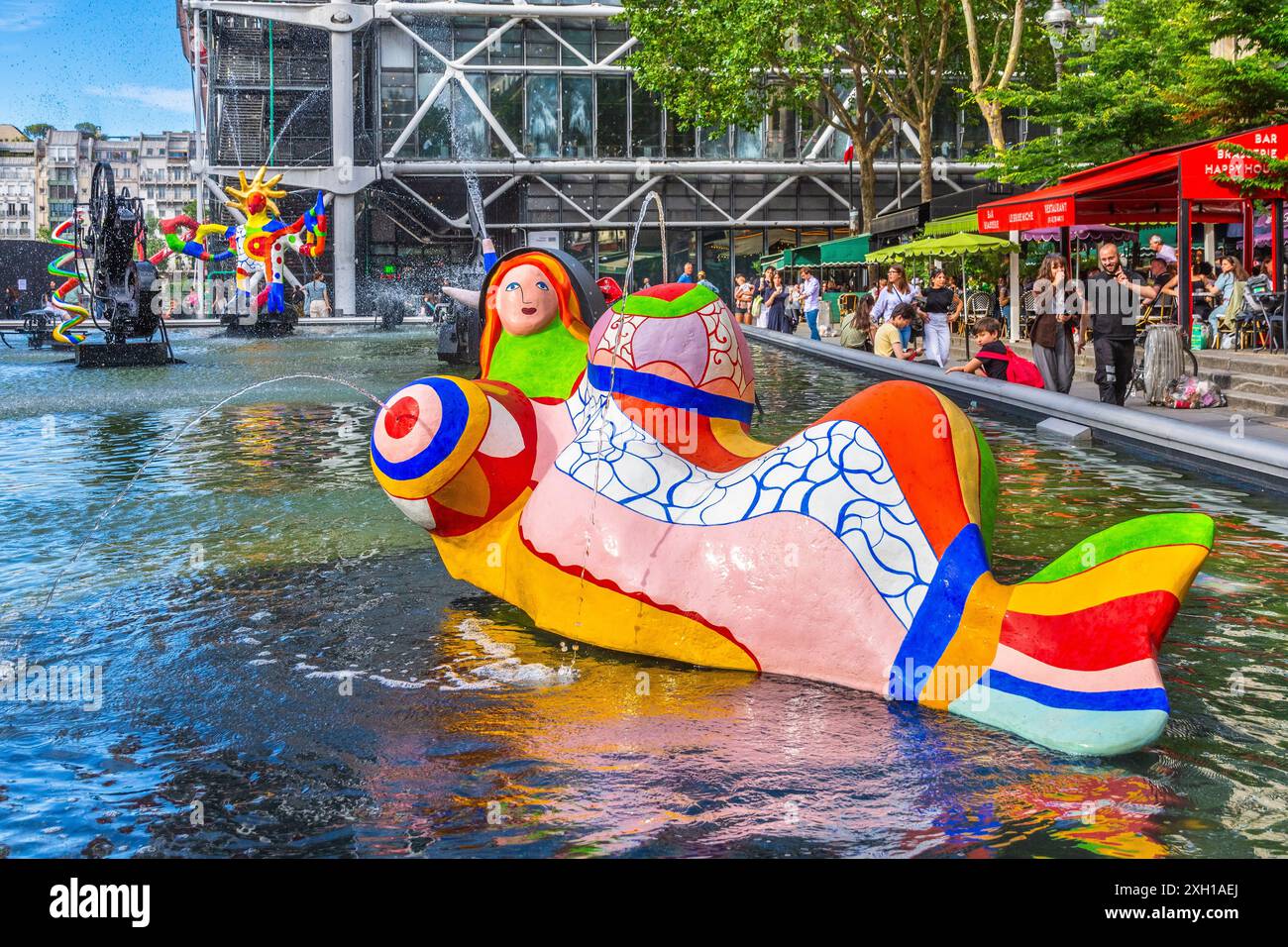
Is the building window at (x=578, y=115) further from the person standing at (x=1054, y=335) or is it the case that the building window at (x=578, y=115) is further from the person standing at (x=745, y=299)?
the person standing at (x=1054, y=335)

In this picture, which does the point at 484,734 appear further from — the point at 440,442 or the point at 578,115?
the point at 578,115

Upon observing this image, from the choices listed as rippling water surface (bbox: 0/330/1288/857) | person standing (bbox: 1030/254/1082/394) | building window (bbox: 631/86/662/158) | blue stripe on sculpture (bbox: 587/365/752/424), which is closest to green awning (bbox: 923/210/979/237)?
person standing (bbox: 1030/254/1082/394)

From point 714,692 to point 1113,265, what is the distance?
10.9 meters

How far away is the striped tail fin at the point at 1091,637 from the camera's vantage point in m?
4.33

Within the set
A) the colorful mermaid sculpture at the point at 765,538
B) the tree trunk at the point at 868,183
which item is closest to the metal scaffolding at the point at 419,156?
the tree trunk at the point at 868,183

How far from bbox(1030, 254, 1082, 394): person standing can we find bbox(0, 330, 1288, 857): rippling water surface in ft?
25.2

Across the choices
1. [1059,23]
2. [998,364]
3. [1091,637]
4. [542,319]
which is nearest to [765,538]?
[1091,637]

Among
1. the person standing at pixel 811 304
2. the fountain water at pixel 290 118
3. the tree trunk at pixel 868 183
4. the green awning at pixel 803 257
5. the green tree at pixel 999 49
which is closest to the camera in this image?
the green tree at pixel 999 49

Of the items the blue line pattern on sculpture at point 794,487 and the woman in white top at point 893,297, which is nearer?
the blue line pattern on sculpture at point 794,487

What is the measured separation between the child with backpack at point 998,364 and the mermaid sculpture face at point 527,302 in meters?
11.0

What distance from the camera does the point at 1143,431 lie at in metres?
12.1

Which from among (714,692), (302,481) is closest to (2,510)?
(302,481)

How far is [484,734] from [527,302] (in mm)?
2556
